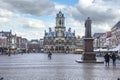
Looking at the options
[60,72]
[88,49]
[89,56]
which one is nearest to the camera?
[60,72]

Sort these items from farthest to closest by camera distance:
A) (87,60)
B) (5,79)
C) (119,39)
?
(119,39) < (87,60) < (5,79)

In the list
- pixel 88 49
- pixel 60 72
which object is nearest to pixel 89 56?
pixel 88 49

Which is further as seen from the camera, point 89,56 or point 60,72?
point 89,56

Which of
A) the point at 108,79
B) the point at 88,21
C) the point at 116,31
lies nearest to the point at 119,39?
the point at 116,31

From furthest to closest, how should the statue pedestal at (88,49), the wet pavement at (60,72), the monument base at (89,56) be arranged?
the monument base at (89,56), the statue pedestal at (88,49), the wet pavement at (60,72)

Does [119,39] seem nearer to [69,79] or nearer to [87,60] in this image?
[87,60]

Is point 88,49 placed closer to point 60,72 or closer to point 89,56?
point 89,56

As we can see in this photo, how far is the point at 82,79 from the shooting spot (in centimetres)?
2494

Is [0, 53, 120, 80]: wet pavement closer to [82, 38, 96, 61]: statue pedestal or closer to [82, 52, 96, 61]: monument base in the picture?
[82, 38, 96, 61]: statue pedestal

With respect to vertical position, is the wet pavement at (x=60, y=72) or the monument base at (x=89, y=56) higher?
the monument base at (x=89, y=56)

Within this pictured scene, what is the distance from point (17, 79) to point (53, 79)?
Answer: 252 centimetres

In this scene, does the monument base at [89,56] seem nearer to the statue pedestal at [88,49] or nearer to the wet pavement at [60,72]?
the statue pedestal at [88,49]

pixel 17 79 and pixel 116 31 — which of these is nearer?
pixel 17 79

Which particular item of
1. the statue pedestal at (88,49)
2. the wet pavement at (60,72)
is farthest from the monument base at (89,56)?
the wet pavement at (60,72)
